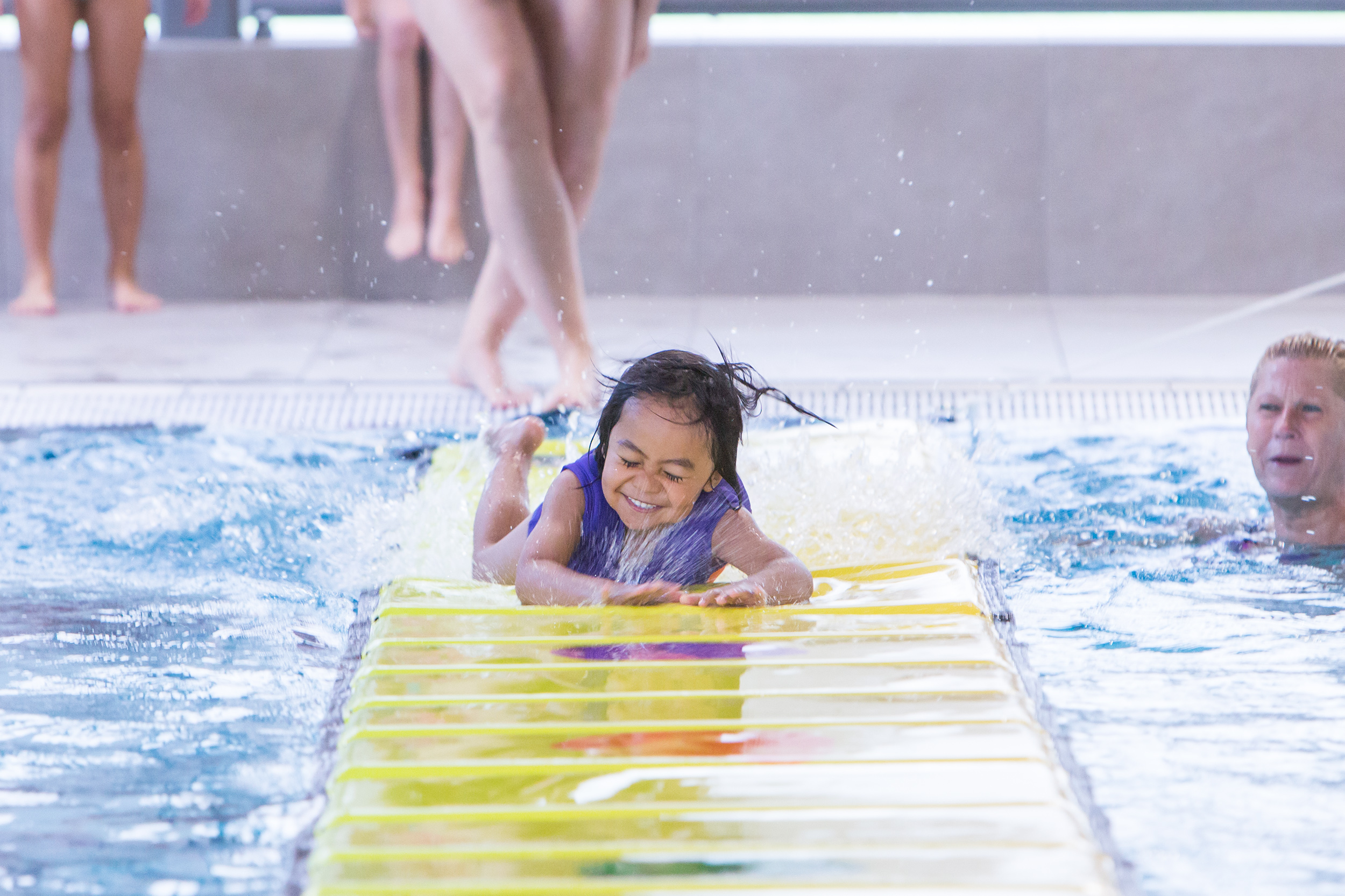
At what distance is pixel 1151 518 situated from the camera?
307 cm

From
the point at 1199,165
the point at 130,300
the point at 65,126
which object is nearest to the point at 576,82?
the point at 65,126

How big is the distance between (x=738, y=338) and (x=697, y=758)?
3.49 metres

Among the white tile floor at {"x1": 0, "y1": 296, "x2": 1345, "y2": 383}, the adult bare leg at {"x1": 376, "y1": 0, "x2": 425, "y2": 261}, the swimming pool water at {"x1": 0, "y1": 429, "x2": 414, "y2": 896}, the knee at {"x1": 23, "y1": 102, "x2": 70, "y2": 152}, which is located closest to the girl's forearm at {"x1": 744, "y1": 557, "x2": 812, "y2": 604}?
the swimming pool water at {"x1": 0, "y1": 429, "x2": 414, "y2": 896}

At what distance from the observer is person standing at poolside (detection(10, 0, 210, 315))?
16.5 ft

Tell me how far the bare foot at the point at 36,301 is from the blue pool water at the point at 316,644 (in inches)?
72.5

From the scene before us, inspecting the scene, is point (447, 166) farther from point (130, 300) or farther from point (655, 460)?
point (655, 460)

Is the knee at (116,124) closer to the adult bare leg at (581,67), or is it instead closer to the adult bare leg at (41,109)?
the adult bare leg at (41,109)

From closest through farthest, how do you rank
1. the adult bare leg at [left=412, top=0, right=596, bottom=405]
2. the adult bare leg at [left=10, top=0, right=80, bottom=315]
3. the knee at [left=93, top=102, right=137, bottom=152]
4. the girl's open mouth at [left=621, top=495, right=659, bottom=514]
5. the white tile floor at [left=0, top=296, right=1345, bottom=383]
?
1. the girl's open mouth at [left=621, top=495, right=659, bottom=514]
2. the adult bare leg at [left=412, top=0, right=596, bottom=405]
3. the white tile floor at [left=0, top=296, right=1345, bottom=383]
4. the adult bare leg at [left=10, top=0, right=80, bottom=315]
5. the knee at [left=93, top=102, right=137, bottom=152]

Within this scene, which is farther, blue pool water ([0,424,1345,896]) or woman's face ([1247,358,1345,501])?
woman's face ([1247,358,1345,501])

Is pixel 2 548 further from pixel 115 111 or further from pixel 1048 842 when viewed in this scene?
pixel 115 111

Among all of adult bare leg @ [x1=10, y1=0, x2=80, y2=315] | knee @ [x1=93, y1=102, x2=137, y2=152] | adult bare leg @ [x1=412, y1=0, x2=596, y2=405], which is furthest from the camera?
knee @ [x1=93, y1=102, x2=137, y2=152]

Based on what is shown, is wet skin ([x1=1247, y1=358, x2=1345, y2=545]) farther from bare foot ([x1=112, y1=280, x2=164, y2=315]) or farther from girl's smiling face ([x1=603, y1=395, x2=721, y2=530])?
bare foot ([x1=112, y1=280, x2=164, y2=315])

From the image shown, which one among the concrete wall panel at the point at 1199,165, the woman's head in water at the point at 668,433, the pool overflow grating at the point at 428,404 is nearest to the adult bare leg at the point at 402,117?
the pool overflow grating at the point at 428,404

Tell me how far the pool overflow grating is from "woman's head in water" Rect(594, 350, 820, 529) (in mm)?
1609
